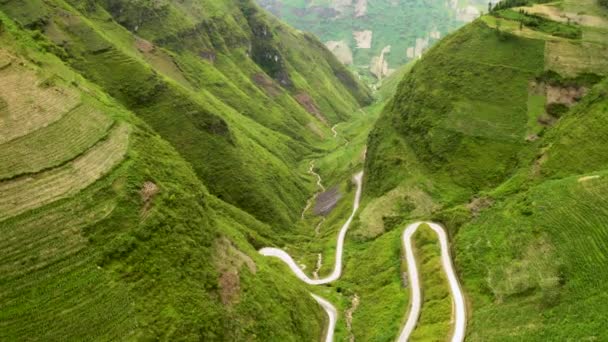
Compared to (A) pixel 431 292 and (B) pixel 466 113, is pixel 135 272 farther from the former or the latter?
(B) pixel 466 113

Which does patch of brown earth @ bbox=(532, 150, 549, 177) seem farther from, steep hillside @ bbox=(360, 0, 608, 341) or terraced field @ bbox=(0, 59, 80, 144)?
terraced field @ bbox=(0, 59, 80, 144)

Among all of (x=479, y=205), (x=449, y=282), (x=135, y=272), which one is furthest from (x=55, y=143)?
(x=479, y=205)

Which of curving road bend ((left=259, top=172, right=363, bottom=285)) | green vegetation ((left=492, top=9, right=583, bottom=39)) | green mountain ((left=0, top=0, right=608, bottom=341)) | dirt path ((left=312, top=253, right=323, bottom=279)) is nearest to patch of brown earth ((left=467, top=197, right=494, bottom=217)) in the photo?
green mountain ((left=0, top=0, right=608, bottom=341))

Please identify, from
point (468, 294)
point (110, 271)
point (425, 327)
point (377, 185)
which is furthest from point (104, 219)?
point (377, 185)

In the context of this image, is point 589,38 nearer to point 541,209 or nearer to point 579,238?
point 541,209

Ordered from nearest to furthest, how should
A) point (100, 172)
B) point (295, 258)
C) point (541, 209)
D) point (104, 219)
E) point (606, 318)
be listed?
point (606, 318) → point (104, 219) → point (100, 172) → point (541, 209) → point (295, 258)

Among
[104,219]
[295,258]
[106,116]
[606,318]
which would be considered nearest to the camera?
[606,318]
